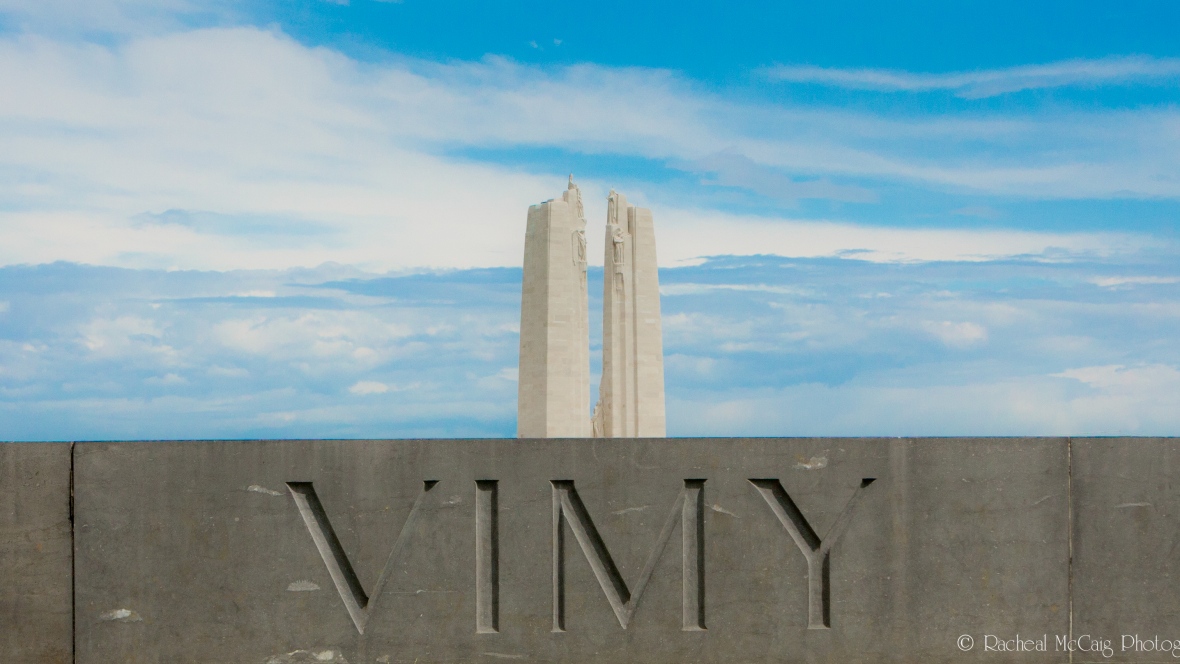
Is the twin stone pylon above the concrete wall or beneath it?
above

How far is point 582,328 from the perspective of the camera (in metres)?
33.1

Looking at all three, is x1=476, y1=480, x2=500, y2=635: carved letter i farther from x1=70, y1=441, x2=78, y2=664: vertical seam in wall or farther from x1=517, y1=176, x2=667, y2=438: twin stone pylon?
x1=517, y1=176, x2=667, y2=438: twin stone pylon

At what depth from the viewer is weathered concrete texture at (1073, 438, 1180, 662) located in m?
7.34

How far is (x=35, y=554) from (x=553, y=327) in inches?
974

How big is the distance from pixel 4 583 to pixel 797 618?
5.31 metres

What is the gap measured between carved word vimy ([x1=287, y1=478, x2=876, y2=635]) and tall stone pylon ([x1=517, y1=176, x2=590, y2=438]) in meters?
24.1

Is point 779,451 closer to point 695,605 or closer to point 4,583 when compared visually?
point 695,605

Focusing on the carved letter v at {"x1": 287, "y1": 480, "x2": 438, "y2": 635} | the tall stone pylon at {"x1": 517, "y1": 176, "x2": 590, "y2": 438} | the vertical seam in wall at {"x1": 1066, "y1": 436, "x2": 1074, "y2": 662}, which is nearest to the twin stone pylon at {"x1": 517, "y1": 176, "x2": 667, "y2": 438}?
the tall stone pylon at {"x1": 517, "y1": 176, "x2": 590, "y2": 438}

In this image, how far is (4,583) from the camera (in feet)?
23.6

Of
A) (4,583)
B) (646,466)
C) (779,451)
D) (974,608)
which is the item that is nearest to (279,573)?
(4,583)

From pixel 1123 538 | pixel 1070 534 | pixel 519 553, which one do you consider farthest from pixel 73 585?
pixel 1123 538

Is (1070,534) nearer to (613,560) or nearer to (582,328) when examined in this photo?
(613,560)

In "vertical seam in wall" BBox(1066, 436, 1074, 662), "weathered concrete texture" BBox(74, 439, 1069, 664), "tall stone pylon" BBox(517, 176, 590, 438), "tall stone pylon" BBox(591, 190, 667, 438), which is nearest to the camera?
"weathered concrete texture" BBox(74, 439, 1069, 664)

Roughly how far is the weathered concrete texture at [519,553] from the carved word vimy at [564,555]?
0.01 meters
